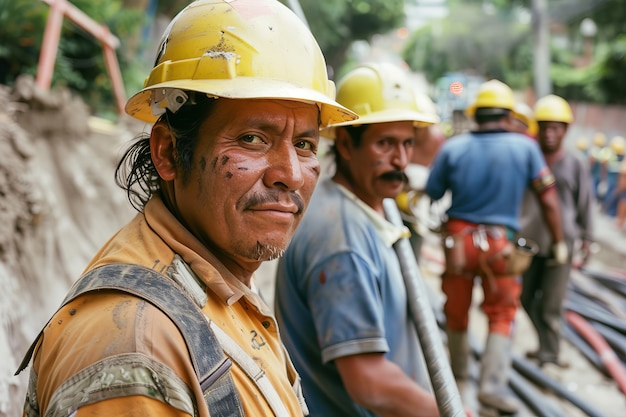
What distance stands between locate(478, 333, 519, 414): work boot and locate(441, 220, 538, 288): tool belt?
550 mm

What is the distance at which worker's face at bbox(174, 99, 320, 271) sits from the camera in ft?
4.59

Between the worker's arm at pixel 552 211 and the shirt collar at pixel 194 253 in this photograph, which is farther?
the worker's arm at pixel 552 211

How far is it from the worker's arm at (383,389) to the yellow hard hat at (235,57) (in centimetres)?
107

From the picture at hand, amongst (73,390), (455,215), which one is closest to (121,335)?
(73,390)

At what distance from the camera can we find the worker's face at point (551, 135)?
19.7 feet

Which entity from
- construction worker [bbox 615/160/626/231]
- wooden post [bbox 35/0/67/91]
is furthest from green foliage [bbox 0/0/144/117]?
construction worker [bbox 615/160/626/231]

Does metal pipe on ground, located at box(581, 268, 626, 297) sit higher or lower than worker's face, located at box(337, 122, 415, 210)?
lower

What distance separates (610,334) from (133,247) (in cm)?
655

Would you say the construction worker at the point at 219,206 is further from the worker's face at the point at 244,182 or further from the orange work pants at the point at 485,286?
the orange work pants at the point at 485,286

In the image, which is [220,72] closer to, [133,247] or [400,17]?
[133,247]

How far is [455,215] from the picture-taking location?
204 inches

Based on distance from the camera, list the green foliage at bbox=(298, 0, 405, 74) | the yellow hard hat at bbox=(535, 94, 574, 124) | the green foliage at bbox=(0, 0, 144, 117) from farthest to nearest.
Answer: the green foliage at bbox=(298, 0, 405, 74) < the green foliage at bbox=(0, 0, 144, 117) < the yellow hard hat at bbox=(535, 94, 574, 124)

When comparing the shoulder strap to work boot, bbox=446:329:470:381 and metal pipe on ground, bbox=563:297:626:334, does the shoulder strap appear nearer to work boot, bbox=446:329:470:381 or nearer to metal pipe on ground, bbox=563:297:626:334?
work boot, bbox=446:329:470:381

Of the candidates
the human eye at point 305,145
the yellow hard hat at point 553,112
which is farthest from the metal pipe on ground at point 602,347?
the human eye at point 305,145
